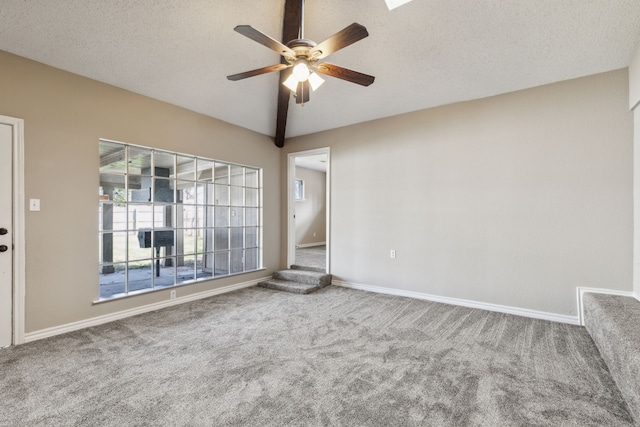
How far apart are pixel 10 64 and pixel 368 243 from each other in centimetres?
443

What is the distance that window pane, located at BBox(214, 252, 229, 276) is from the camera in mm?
4398

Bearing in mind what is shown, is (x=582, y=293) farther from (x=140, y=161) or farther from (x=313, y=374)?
(x=140, y=161)

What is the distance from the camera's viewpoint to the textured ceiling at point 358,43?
239 centimetres

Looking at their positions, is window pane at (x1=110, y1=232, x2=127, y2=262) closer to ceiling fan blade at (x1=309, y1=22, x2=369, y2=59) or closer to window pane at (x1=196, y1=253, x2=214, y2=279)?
window pane at (x1=196, y1=253, x2=214, y2=279)

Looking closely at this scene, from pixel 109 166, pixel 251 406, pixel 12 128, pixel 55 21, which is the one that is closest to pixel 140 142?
pixel 109 166

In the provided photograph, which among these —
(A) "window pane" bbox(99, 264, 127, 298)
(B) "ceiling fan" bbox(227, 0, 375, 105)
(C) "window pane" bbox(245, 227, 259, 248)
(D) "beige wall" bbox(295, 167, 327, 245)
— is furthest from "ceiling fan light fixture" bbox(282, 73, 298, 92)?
(D) "beige wall" bbox(295, 167, 327, 245)

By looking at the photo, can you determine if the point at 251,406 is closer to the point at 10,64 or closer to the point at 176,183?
the point at 176,183

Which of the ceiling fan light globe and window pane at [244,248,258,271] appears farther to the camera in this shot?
window pane at [244,248,258,271]

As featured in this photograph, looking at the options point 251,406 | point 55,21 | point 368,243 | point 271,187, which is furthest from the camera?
point 271,187

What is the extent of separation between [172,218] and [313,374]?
2875 mm

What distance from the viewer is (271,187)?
5.13 m

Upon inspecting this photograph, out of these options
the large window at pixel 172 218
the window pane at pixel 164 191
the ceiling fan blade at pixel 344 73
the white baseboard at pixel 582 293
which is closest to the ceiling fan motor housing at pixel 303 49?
the ceiling fan blade at pixel 344 73

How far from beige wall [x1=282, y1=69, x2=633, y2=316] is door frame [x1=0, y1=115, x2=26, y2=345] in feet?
12.3

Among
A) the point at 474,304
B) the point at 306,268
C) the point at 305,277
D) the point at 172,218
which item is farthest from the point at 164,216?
the point at 474,304
